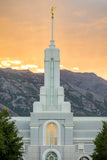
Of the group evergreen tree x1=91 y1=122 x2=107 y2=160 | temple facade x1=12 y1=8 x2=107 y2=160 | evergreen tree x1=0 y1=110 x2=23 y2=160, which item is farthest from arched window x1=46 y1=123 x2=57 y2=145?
evergreen tree x1=0 y1=110 x2=23 y2=160

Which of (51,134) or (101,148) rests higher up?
(51,134)

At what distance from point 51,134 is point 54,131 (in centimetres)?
71

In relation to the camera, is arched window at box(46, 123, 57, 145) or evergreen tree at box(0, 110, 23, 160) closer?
evergreen tree at box(0, 110, 23, 160)

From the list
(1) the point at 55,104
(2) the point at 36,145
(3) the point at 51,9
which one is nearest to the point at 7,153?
(2) the point at 36,145

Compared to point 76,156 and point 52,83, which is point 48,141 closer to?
point 76,156

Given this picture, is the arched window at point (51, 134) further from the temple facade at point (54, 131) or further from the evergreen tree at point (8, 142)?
the evergreen tree at point (8, 142)

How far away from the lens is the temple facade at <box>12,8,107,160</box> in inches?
2926

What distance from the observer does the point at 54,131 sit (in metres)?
75.6

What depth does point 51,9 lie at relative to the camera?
273 ft

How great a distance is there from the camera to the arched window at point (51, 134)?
247 ft

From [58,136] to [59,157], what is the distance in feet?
11.8

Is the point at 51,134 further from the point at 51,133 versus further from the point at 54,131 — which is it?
the point at 54,131

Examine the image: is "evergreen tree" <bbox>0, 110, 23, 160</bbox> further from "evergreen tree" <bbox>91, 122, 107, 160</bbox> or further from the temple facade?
the temple facade

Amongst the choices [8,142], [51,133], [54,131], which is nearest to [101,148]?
[8,142]
